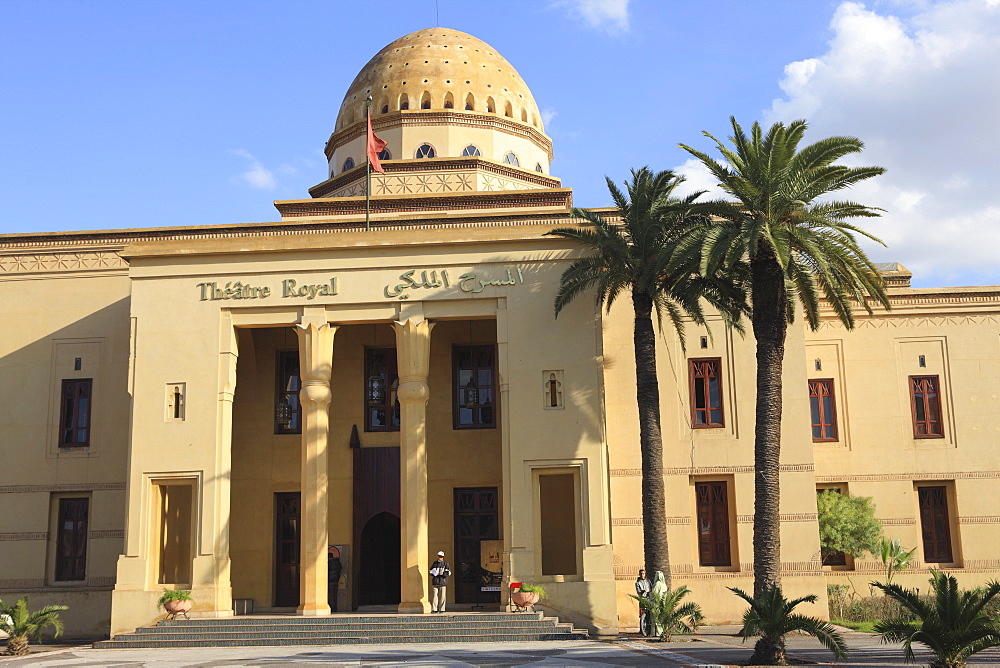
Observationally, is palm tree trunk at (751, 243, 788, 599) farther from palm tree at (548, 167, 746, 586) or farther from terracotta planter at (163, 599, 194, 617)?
terracotta planter at (163, 599, 194, 617)

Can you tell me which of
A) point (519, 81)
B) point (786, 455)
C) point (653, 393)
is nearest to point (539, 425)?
point (653, 393)

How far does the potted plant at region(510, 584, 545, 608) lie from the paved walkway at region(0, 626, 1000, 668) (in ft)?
5.03

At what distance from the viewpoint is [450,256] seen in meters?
24.8

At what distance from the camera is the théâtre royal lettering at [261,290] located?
24859 mm

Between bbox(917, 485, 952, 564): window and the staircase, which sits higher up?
bbox(917, 485, 952, 564): window

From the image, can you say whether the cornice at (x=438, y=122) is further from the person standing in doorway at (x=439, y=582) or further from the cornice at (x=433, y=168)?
the person standing in doorway at (x=439, y=582)

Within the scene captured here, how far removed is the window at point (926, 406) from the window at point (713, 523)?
5777mm

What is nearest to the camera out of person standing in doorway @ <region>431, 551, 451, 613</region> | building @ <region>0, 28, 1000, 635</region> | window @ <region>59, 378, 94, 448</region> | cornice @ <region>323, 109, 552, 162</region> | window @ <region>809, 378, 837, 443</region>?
person standing in doorway @ <region>431, 551, 451, 613</region>

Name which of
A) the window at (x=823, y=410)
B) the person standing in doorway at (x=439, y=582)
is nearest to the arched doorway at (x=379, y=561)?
the person standing in doorway at (x=439, y=582)

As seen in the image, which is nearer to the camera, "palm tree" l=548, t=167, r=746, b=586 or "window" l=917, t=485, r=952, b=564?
"palm tree" l=548, t=167, r=746, b=586

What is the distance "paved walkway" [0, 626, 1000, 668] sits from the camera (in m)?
17.1

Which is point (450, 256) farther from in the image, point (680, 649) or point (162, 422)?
point (680, 649)

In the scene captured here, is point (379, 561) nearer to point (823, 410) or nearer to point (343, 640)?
point (343, 640)

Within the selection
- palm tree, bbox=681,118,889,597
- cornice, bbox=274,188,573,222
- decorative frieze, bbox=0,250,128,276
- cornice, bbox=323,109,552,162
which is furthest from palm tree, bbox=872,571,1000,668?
cornice, bbox=323,109,552,162
